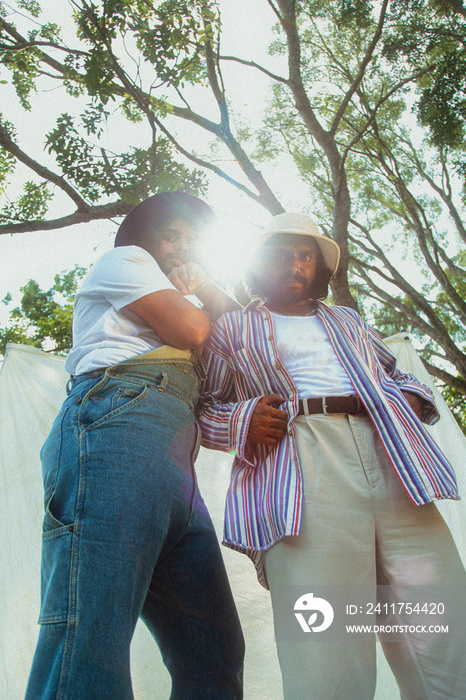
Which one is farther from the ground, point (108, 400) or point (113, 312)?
point (113, 312)

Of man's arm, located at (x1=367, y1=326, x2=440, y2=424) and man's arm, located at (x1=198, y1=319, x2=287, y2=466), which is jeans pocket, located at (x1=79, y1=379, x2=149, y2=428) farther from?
man's arm, located at (x1=367, y1=326, x2=440, y2=424)

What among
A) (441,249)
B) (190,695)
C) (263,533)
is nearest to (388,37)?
(441,249)

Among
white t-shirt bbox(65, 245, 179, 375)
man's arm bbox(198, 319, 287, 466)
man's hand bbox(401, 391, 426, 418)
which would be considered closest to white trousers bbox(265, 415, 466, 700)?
man's arm bbox(198, 319, 287, 466)

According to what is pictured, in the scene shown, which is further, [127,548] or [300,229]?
[300,229]

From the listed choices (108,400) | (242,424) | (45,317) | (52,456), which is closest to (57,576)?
(52,456)

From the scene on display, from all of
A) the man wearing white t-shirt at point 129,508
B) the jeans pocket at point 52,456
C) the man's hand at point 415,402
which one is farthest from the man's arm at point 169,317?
the man's hand at point 415,402

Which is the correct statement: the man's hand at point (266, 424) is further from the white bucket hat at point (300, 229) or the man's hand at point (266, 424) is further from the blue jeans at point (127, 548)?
the white bucket hat at point (300, 229)

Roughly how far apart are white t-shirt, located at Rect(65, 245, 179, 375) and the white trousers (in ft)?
2.14

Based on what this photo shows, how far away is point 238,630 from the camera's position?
1.66m

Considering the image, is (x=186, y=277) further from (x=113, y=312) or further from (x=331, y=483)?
(x=331, y=483)

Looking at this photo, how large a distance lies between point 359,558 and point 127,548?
72 cm

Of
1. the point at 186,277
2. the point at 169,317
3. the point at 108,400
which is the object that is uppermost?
the point at 186,277

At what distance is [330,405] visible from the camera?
5.94 feet

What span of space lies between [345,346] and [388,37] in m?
5.41
